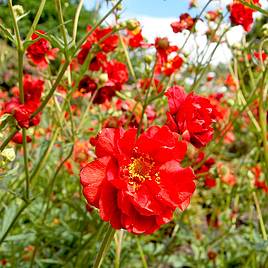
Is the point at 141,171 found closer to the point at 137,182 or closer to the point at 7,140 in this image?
the point at 137,182

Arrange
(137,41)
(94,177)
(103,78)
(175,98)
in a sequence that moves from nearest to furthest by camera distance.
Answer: (94,177)
(175,98)
(103,78)
(137,41)

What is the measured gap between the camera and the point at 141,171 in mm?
862

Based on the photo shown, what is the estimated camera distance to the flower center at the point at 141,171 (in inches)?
33.6

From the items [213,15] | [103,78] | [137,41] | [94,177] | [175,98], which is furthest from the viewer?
[213,15]

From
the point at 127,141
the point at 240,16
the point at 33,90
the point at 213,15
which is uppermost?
the point at 213,15

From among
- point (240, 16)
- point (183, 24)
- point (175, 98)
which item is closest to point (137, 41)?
point (183, 24)

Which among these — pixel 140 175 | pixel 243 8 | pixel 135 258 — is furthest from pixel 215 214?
pixel 140 175

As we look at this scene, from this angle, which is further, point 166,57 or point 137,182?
point 166,57

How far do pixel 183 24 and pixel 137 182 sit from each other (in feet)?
3.45

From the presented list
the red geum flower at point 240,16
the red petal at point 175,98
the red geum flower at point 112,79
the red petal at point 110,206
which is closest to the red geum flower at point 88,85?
the red geum flower at point 112,79

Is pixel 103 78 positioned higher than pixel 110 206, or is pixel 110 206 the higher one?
pixel 103 78

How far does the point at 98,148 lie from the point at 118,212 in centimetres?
10

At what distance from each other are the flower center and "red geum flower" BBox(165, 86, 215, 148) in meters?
0.08

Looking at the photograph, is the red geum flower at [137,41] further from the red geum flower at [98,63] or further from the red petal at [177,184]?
the red petal at [177,184]
